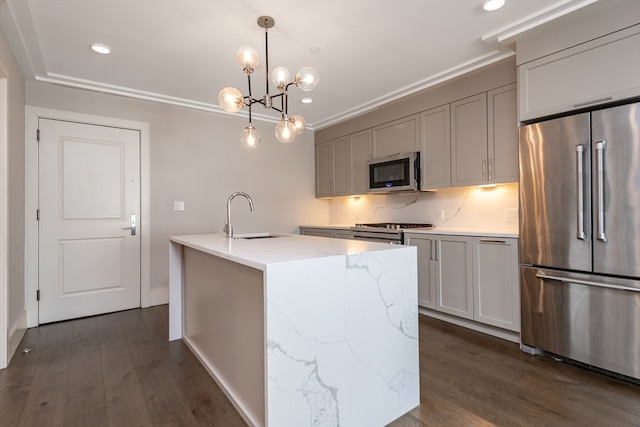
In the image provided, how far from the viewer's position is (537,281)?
2432 millimetres

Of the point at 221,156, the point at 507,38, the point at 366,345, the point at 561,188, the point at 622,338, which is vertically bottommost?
the point at 622,338

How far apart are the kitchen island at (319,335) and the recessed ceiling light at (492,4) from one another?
1.72 metres

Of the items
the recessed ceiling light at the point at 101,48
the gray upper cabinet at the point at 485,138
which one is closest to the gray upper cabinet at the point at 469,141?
the gray upper cabinet at the point at 485,138

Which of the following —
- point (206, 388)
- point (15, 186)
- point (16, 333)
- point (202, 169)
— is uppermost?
point (202, 169)

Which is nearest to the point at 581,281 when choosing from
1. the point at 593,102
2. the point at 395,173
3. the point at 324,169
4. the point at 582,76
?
the point at 593,102

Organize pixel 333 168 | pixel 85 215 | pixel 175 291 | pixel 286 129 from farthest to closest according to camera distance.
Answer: pixel 333 168 → pixel 85 215 → pixel 175 291 → pixel 286 129

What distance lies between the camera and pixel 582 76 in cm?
220

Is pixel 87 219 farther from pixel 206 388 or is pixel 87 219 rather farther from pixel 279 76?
pixel 279 76

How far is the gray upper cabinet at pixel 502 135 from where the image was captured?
2896 mm

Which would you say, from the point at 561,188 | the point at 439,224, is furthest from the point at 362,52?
the point at 439,224

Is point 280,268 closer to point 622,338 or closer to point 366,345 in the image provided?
point 366,345

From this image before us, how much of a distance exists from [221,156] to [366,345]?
Result: 3418mm

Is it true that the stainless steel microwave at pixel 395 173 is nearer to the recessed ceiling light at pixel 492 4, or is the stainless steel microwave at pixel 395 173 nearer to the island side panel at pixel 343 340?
the recessed ceiling light at pixel 492 4

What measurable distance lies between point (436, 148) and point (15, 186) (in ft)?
12.7
